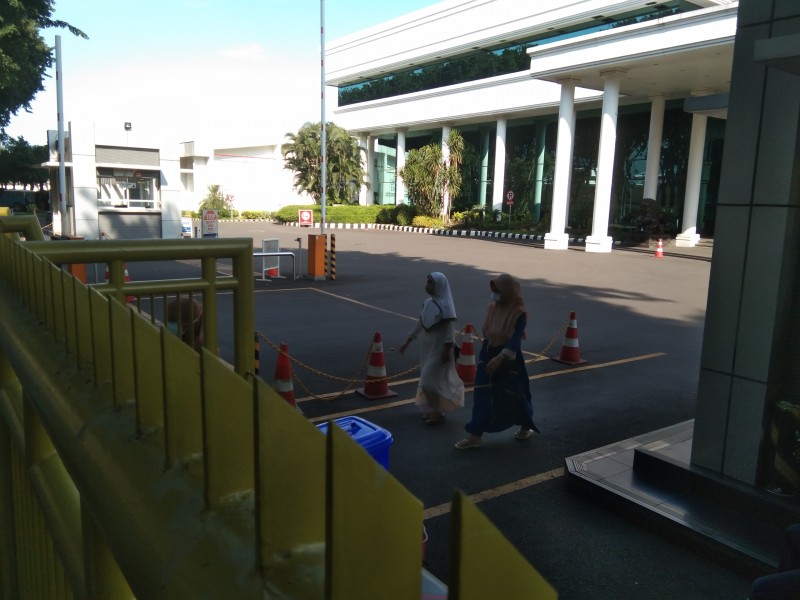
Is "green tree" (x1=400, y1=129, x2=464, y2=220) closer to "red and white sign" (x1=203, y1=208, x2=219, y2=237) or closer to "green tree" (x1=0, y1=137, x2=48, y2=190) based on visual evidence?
"red and white sign" (x1=203, y1=208, x2=219, y2=237)

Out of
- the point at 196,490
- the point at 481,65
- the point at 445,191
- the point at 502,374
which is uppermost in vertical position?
the point at 481,65

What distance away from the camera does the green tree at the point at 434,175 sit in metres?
40.1

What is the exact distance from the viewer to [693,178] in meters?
29.6

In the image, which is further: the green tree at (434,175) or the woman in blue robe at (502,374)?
the green tree at (434,175)

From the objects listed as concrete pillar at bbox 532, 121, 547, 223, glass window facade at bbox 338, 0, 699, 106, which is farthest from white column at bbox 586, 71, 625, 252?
concrete pillar at bbox 532, 121, 547, 223

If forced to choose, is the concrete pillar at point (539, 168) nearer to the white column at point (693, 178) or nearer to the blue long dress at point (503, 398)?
the white column at point (693, 178)

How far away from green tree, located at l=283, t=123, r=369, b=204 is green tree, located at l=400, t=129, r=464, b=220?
28.4 feet

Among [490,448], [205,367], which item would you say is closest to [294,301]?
[490,448]

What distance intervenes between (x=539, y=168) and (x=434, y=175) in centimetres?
686

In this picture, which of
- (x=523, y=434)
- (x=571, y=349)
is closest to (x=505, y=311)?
(x=523, y=434)

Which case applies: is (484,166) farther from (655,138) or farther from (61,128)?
(61,128)

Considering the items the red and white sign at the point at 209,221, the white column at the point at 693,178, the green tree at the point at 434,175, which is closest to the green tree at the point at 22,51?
the red and white sign at the point at 209,221

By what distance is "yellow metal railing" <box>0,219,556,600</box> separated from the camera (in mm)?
598

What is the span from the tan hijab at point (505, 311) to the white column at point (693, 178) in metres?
27.1
